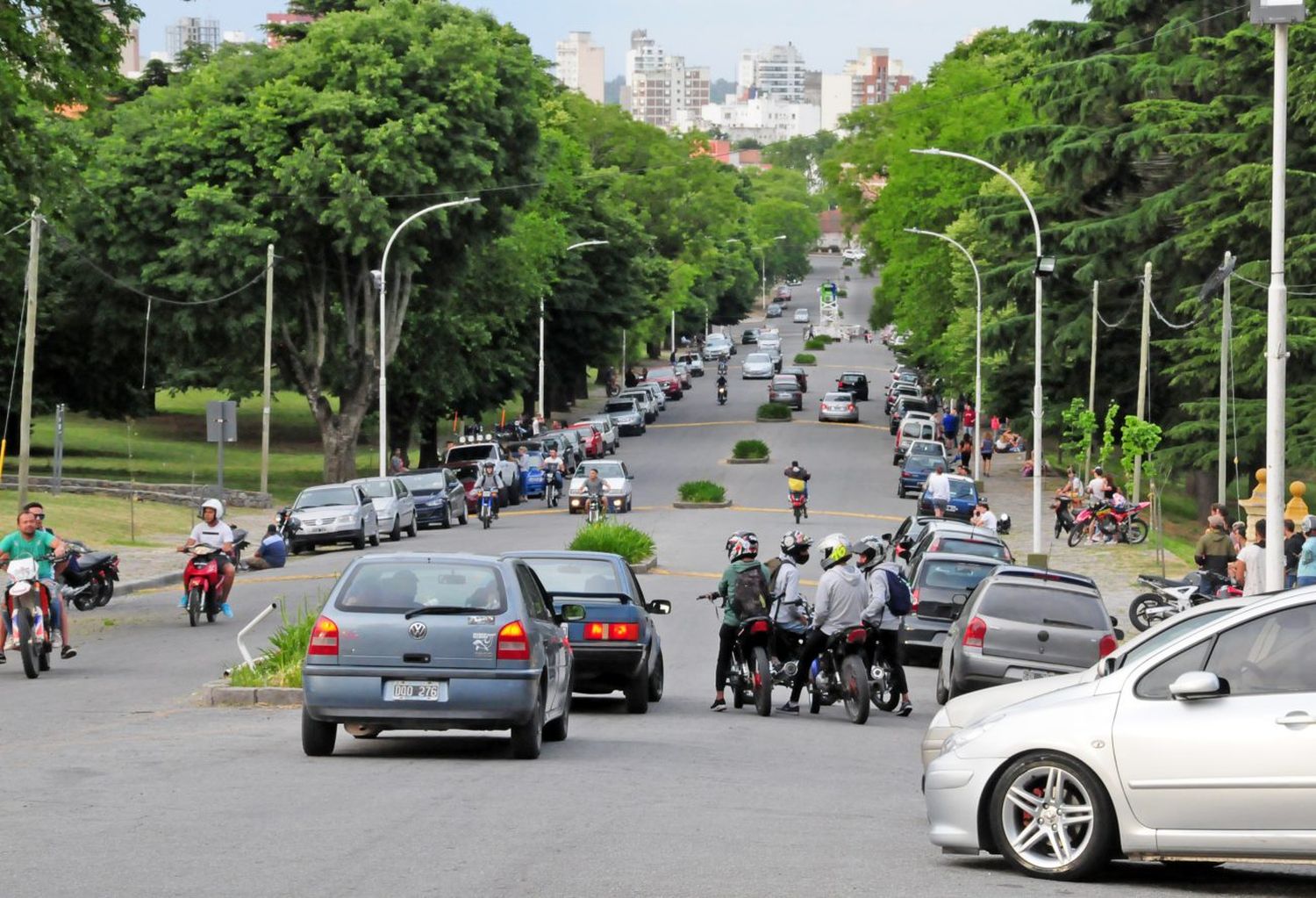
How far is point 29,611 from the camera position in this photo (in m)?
20.8

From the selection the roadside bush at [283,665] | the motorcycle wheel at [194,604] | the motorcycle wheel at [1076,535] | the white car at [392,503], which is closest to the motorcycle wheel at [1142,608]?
the motorcycle wheel at [194,604]

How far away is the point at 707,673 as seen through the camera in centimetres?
2427

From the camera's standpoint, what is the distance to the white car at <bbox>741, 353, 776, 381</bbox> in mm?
125688

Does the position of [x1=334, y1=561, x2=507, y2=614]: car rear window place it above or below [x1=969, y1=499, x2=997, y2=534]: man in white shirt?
above

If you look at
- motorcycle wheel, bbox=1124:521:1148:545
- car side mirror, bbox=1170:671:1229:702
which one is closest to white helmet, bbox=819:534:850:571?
car side mirror, bbox=1170:671:1229:702

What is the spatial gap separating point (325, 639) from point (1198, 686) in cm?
675

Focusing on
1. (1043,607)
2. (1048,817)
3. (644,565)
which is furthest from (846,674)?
(644,565)

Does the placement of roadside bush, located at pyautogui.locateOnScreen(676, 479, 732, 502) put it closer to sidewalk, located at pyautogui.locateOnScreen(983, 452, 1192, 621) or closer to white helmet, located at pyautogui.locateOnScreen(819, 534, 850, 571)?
sidewalk, located at pyautogui.locateOnScreen(983, 452, 1192, 621)

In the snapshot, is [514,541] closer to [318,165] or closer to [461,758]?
[318,165]

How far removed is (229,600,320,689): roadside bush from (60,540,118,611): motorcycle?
10.1m

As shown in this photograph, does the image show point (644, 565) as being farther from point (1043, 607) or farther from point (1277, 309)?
point (1277, 309)

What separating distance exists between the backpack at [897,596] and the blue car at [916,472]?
43.1 m

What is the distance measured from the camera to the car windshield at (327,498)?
43.2 meters

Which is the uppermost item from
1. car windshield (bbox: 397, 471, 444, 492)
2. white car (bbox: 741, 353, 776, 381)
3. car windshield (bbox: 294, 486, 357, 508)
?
white car (bbox: 741, 353, 776, 381)
